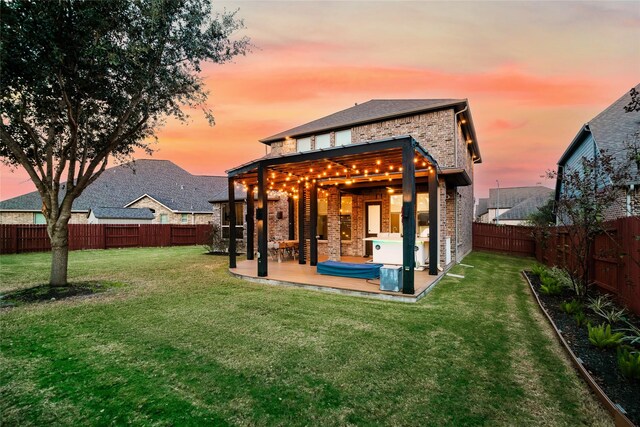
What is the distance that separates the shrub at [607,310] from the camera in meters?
5.32

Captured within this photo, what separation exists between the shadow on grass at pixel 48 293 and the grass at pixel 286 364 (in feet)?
2.53

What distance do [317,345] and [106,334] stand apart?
3.50m

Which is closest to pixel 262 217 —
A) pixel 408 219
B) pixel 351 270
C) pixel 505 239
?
pixel 351 270

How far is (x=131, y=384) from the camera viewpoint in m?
3.33

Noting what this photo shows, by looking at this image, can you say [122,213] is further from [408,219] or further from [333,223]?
[408,219]

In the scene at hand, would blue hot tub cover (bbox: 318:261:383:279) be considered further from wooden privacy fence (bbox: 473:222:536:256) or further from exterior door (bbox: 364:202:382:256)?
wooden privacy fence (bbox: 473:222:536:256)

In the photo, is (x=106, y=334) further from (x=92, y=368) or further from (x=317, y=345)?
(x=317, y=345)

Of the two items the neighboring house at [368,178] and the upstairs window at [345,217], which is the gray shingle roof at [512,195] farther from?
the upstairs window at [345,217]

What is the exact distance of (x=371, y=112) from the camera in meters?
15.1

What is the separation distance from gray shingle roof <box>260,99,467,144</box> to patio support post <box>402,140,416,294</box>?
20.1 ft

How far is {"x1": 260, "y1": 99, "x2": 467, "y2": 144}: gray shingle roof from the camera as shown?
40.9 ft

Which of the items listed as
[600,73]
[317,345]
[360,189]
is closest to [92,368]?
[317,345]

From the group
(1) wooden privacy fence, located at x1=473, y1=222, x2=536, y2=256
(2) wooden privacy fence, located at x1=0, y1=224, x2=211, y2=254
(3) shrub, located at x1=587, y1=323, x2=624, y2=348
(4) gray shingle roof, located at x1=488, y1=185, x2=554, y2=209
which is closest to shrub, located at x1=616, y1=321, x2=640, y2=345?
(3) shrub, located at x1=587, y1=323, x2=624, y2=348

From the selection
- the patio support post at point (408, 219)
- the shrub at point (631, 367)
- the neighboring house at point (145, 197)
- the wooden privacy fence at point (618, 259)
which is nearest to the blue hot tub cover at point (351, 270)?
the patio support post at point (408, 219)
